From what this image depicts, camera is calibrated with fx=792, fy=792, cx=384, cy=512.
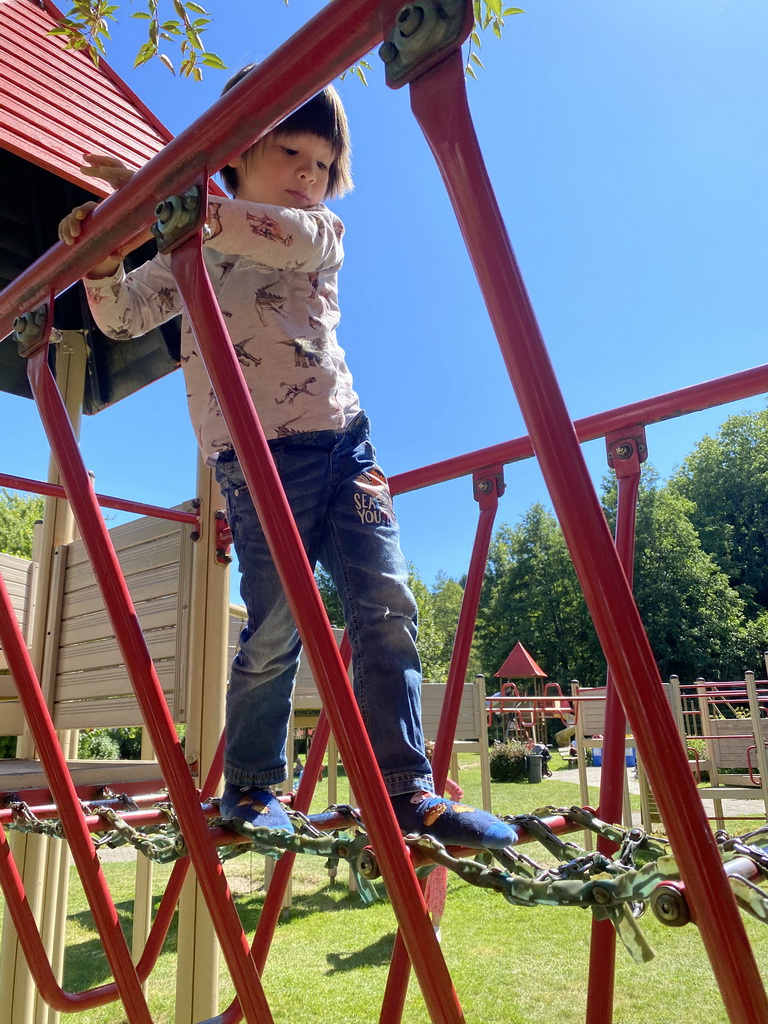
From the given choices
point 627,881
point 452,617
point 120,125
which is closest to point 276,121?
point 627,881

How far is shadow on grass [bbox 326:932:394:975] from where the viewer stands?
3777 mm

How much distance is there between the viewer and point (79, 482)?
2.94 ft

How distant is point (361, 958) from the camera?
389 centimetres

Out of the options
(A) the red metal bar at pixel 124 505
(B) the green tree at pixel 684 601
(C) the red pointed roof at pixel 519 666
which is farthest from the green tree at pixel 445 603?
(A) the red metal bar at pixel 124 505

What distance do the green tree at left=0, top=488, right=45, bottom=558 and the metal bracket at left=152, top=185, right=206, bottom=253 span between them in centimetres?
2252

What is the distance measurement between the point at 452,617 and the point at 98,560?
4256 cm

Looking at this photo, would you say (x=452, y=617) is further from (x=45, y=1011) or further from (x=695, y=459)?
(x=45, y=1011)

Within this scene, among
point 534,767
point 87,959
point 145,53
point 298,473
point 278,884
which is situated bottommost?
point 87,959

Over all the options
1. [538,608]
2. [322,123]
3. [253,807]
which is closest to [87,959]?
[253,807]

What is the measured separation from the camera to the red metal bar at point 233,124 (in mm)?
587

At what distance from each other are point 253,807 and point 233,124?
0.80 metres

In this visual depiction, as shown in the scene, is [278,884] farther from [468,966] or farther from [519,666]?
[519,666]

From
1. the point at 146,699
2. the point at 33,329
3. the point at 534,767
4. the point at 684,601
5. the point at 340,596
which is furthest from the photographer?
the point at 684,601

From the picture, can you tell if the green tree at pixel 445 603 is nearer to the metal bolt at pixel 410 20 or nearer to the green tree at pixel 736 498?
the green tree at pixel 736 498
